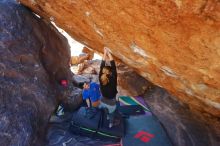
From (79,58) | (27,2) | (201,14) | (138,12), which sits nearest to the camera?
(201,14)

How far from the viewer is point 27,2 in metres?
5.17

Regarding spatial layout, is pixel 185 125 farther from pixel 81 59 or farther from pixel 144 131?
pixel 81 59

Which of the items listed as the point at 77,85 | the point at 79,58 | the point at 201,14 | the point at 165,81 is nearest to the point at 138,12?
the point at 201,14

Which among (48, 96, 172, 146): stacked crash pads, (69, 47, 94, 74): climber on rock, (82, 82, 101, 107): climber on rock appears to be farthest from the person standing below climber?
(69, 47, 94, 74): climber on rock

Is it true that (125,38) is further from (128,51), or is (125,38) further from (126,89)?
(126,89)

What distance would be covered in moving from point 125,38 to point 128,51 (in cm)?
39

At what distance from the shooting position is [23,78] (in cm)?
525

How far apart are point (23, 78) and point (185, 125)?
3414 millimetres

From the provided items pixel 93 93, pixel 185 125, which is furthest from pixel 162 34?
pixel 93 93

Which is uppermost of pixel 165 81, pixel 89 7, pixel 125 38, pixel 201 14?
pixel 201 14

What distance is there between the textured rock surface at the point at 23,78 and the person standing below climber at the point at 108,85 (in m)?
1.22

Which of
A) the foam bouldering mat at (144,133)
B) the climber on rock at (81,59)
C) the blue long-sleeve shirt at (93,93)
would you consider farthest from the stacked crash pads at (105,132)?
the climber on rock at (81,59)

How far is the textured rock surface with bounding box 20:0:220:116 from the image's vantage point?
112 inches

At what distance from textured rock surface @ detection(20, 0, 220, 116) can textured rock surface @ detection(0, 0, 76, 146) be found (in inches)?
22.3
